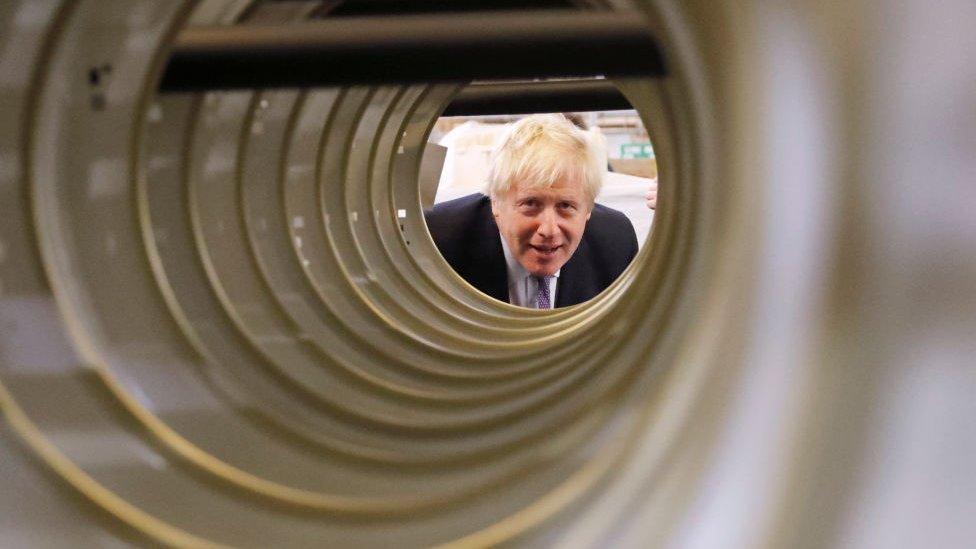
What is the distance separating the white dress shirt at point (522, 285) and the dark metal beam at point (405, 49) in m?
1.71

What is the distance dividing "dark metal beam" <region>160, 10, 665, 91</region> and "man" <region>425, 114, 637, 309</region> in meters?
1.58

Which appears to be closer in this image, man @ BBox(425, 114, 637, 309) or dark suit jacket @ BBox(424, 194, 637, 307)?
man @ BBox(425, 114, 637, 309)

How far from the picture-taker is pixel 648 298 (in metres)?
0.69

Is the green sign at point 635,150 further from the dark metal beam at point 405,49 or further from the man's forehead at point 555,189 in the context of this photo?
the dark metal beam at point 405,49

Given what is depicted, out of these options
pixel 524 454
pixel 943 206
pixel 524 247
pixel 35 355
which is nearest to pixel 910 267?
pixel 943 206

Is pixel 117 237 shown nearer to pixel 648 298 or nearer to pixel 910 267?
pixel 648 298

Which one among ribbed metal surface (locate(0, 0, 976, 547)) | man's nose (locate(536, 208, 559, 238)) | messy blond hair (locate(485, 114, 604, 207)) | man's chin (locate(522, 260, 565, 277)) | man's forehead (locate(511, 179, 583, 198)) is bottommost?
ribbed metal surface (locate(0, 0, 976, 547))

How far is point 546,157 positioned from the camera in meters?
2.69

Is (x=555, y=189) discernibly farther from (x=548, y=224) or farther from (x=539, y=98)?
(x=539, y=98)

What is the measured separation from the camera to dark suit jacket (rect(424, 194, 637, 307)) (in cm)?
280

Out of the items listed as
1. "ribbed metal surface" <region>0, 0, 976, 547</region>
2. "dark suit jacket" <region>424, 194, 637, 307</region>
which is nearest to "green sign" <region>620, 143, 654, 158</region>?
"dark suit jacket" <region>424, 194, 637, 307</region>

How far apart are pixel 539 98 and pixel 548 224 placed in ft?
2.19

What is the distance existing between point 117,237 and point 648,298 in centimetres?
53

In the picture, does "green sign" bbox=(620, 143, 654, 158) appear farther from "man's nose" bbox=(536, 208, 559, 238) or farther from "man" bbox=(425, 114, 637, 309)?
"man's nose" bbox=(536, 208, 559, 238)
